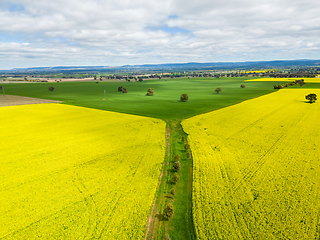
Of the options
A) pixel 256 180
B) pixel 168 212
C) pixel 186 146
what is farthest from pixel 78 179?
pixel 256 180

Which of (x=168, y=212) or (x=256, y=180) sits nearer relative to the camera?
(x=168, y=212)

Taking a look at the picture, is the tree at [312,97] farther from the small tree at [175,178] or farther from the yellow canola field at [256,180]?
the small tree at [175,178]

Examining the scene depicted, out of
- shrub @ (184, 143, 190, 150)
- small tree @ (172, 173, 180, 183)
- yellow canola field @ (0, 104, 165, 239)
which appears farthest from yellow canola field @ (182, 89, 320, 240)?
yellow canola field @ (0, 104, 165, 239)

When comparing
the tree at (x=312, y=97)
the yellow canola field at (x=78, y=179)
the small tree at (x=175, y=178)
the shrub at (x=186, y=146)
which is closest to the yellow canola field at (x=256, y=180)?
the shrub at (x=186, y=146)

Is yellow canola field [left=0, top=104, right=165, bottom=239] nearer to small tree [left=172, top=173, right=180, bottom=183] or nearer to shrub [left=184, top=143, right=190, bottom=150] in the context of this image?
small tree [left=172, top=173, right=180, bottom=183]

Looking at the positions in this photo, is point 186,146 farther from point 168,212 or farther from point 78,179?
point 78,179

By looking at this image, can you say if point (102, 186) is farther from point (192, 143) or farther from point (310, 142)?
point (310, 142)
